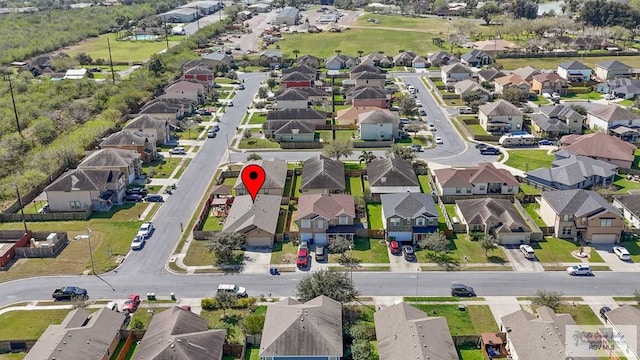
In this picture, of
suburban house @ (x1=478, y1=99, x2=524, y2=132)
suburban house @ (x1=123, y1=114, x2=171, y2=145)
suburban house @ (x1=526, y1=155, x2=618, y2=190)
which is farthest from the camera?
suburban house @ (x1=478, y1=99, x2=524, y2=132)

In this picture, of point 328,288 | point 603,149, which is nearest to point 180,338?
point 328,288

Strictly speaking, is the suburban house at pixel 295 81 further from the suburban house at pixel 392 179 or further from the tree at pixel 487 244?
the tree at pixel 487 244

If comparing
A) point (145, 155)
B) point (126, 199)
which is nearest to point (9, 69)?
point (145, 155)

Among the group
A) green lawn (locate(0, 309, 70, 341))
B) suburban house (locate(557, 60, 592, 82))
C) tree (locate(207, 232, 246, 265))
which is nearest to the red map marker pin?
tree (locate(207, 232, 246, 265))

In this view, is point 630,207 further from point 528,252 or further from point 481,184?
point 528,252

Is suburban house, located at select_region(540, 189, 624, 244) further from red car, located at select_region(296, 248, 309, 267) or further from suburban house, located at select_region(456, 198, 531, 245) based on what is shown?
red car, located at select_region(296, 248, 309, 267)

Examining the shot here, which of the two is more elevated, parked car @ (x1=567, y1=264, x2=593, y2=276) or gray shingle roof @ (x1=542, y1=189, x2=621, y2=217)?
gray shingle roof @ (x1=542, y1=189, x2=621, y2=217)

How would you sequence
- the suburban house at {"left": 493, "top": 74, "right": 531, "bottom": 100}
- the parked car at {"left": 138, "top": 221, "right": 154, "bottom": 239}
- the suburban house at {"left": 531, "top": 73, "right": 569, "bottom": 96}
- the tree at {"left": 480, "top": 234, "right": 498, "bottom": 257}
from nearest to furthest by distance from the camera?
the tree at {"left": 480, "top": 234, "right": 498, "bottom": 257}, the parked car at {"left": 138, "top": 221, "right": 154, "bottom": 239}, the suburban house at {"left": 493, "top": 74, "right": 531, "bottom": 100}, the suburban house at {"left": 531, "top": 73, "right": 569, "bottom": 96}

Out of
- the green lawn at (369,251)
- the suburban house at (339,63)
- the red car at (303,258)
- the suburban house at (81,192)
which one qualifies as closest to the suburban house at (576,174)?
the green lawn at (369,251)
